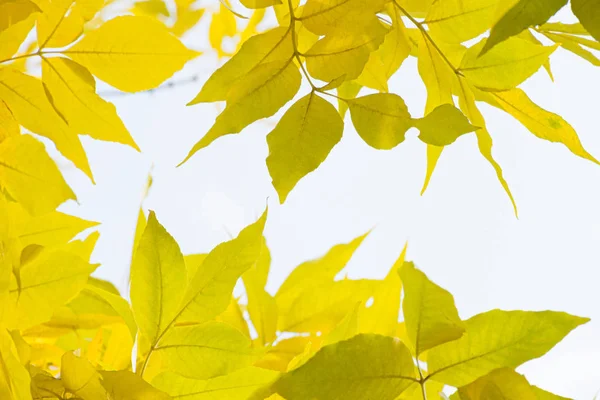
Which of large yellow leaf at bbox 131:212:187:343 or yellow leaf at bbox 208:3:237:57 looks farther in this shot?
yellow leaf at bbox 208:3:237:57

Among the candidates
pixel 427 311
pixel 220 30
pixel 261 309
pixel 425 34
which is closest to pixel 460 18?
pixel 425 34

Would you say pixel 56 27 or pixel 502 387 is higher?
pixel 56 27

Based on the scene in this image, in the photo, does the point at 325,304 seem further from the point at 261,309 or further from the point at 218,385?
the point at 218,385

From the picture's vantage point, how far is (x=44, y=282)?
0.95 ft

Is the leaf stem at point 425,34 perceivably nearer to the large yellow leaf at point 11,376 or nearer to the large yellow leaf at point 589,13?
the large yellow leaf at point 589,13

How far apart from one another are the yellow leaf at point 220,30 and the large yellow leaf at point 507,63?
361 mm

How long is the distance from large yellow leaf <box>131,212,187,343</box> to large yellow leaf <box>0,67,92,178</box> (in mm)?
76

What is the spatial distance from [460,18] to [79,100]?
0.19 meters

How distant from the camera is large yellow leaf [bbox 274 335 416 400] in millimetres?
217

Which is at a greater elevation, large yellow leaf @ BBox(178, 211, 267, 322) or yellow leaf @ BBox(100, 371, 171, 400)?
large yellow leaf @ BBox(178, 211, 267, 322)

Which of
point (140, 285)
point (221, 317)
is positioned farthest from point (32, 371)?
point (221, 317)

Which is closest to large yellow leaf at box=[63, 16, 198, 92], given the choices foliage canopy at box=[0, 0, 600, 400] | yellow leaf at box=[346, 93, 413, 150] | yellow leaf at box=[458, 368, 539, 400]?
foliage canopy at box=[0, 0, 600, 400]

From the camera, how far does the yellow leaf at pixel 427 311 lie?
23 cm

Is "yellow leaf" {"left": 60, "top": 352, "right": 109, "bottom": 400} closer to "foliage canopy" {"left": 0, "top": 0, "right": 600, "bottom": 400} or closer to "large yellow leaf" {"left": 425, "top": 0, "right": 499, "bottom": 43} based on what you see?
"foliage canopy" {"left": 0, "top": 0, "right": 600, "bottom": 400}
